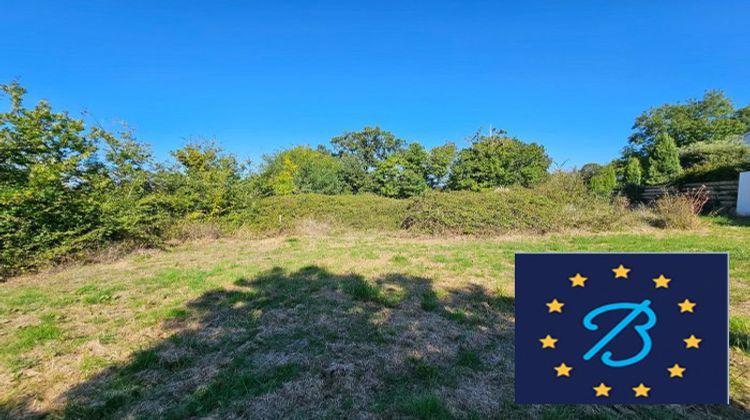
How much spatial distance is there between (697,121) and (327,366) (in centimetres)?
4084

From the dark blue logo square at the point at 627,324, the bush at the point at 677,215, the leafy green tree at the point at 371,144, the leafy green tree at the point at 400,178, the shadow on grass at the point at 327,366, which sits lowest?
the shadow on grass at the point at 327,366

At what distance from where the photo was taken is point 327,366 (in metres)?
2.51

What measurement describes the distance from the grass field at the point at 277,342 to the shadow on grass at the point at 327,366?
12mm

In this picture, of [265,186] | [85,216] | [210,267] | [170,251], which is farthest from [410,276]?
[265,186]

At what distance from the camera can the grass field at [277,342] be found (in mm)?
2068

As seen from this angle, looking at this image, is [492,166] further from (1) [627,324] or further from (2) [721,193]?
(1) [627,324]

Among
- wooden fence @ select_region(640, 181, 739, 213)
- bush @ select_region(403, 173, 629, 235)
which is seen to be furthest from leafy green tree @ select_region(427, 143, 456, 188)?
wooden fence @ select_region(640, 181, 739, 213)

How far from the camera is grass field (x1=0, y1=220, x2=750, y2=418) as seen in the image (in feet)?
6.79

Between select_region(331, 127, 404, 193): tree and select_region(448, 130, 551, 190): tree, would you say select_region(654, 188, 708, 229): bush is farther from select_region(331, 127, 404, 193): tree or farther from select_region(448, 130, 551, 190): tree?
select_region(331, 127, 404, 193): tree

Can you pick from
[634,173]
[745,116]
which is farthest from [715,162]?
[745,116]

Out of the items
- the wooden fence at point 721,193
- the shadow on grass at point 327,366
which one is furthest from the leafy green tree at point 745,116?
the shadow on grass at point 327,366

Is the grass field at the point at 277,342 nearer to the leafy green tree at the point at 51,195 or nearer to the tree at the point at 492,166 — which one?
the leafy green tree at the point at 51,195

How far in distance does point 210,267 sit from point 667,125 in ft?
133

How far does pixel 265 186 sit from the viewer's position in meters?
12.6
